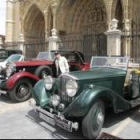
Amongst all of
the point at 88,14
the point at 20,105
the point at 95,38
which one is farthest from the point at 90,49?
the point at 20,105

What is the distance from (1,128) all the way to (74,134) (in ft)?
5.25

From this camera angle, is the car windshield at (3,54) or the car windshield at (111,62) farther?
the car windshield at (3,54)

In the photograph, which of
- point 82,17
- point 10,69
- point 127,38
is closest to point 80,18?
point 82,17

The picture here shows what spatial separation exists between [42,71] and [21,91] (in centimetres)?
115

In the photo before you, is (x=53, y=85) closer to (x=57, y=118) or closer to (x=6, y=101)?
(x=57, y=118)

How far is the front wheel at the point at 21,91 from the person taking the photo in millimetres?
7566

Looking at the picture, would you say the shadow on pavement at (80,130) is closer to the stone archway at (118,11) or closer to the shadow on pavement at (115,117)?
the shadow on pavement at (115,117)

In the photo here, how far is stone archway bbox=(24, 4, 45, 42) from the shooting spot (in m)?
24.0

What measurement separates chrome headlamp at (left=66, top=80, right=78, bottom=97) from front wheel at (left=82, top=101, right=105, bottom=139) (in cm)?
48

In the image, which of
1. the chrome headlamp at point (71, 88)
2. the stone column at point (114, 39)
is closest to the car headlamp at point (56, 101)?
the chrome headlamp at point (71, 88)

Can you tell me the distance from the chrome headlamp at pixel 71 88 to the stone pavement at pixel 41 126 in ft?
2.72

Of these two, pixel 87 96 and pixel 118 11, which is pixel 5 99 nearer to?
pixel 87 96

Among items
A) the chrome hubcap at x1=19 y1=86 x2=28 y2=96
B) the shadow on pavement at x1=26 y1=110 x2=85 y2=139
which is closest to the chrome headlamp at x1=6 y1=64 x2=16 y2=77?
the chrome hubcap at x1=19 y1=86 x2=28 y2=96

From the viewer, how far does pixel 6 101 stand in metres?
7.96
